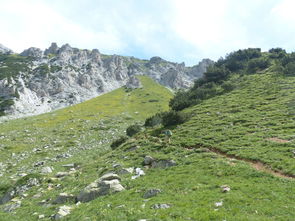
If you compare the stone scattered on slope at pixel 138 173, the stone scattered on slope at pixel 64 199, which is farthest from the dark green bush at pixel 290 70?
the stone scattered on slope at pixel 64 199

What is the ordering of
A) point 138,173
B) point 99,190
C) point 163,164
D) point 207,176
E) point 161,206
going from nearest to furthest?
point 161,206 → point 99,190 → point 207,176 → point 138,173 → point 163,164

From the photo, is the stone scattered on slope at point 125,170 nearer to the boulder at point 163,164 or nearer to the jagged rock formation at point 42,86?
the boulder at point 163,164

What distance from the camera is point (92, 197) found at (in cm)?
1560

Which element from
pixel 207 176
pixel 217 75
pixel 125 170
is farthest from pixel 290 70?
pixel 125 170

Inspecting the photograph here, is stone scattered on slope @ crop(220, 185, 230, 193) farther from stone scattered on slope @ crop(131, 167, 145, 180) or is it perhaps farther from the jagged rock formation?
the jagged rock formation

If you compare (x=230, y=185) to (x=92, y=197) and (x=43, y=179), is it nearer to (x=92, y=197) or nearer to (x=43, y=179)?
(x=92, y=197)

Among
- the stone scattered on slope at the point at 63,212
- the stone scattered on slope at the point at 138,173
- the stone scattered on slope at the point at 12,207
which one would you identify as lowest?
the stone scattered on slope at the point at 12,207

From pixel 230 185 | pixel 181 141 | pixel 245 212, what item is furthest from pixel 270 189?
pixel 181 141

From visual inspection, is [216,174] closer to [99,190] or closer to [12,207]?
[99,190]

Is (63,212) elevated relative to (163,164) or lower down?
elevated

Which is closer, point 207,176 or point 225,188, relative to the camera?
point 225,188

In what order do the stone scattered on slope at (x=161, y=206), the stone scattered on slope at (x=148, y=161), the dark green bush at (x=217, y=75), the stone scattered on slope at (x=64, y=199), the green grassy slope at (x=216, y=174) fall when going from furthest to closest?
1. the dark green bush at (x=217, y=75)
2. the stone scattered on slope at (x=148, y=161)
3. the stone scattered on slope at (x=64, y=199)
4. the stone scattered on slope at (x=161, y=206)
5. the green grassy slope at (x=216, y=174)

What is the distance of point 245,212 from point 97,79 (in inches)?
7641

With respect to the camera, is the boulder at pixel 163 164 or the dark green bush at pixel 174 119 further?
the dark green bush at pixel 174 119
